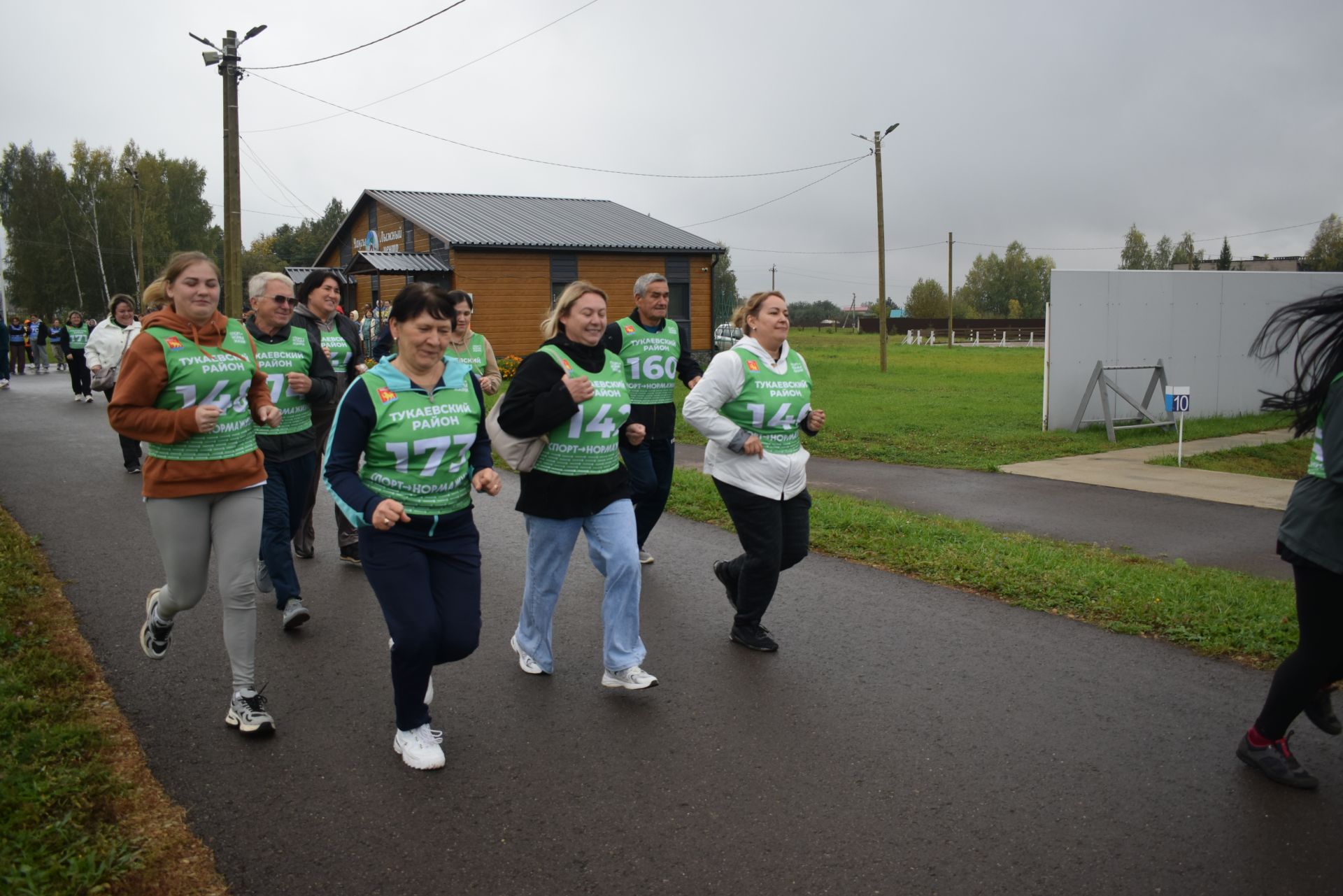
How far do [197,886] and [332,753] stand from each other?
104cm

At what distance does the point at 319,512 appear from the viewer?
9391 millimetres

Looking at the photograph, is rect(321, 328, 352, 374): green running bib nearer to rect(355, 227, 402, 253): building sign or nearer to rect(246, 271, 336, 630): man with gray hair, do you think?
rect(246, 271, 336, 630): man with gray hair

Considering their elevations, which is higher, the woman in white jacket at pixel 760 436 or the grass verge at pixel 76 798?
the woman in white jacket at pixel 760 436

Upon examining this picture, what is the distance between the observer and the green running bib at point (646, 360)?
693 centimetres

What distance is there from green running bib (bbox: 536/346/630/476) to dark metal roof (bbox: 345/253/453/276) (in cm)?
2696

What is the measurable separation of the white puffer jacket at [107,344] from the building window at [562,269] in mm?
21629

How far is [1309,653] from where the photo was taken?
3.74 m

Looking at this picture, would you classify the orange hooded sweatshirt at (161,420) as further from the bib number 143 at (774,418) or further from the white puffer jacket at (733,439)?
the bib number 143 at (774,418)

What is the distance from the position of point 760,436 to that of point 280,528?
2.90 m

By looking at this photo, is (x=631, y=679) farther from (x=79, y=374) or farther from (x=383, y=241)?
(x=383, y=241)

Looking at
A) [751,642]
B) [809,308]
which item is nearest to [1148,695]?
[751,642]

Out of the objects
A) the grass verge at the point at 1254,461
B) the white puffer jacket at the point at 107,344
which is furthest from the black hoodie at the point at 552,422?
the grass verge at the point at 1254,461

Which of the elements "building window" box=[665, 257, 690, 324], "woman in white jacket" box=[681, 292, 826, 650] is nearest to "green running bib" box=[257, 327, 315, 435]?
"woman in white jacket" box=[681, 292, 826, 650]

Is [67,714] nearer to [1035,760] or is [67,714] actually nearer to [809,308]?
[1035,760]
